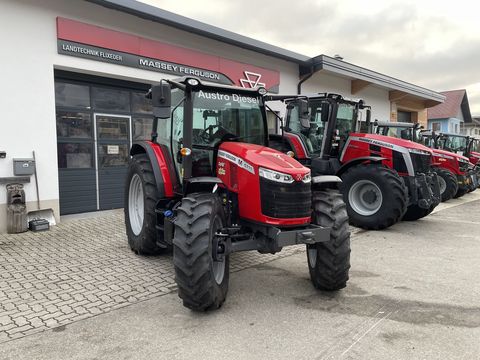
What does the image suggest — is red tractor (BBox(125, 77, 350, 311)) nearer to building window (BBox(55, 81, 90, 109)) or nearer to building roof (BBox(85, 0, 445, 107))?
building window (BBox(55, 81, 90, 109))

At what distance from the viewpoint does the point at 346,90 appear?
1470 cm

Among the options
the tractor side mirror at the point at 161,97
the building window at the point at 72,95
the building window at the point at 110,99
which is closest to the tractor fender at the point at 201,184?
the tractor side mirror at the point at 161,97

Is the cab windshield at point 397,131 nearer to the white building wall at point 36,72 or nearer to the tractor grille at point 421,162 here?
the tractor grille at point 421,162

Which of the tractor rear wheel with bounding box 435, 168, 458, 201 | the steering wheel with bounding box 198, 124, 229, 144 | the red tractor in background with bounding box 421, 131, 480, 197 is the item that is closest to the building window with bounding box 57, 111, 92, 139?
the steering wheel with bounding box 198, 124, 229, 144

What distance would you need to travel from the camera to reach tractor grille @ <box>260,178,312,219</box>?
12.5ft

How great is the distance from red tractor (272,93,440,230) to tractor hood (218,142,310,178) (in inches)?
125

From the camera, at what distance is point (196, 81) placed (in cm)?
429

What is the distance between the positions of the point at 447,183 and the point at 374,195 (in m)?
4.81

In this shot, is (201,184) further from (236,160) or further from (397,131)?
(397,131)

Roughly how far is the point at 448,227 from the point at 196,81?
6.46 metres

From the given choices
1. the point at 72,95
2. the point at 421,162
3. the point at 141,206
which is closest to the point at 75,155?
the point at 72,95

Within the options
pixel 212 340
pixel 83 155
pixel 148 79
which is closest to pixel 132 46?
pixel 148 79

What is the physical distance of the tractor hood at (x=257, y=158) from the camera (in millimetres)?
3881

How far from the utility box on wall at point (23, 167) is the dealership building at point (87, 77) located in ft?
0.32
